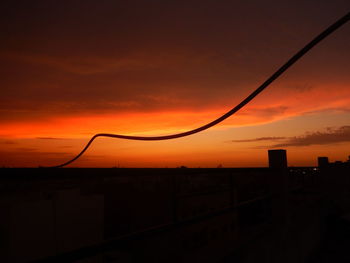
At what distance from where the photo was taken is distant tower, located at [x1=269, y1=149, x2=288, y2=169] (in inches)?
155

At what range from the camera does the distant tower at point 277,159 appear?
12.9ft
